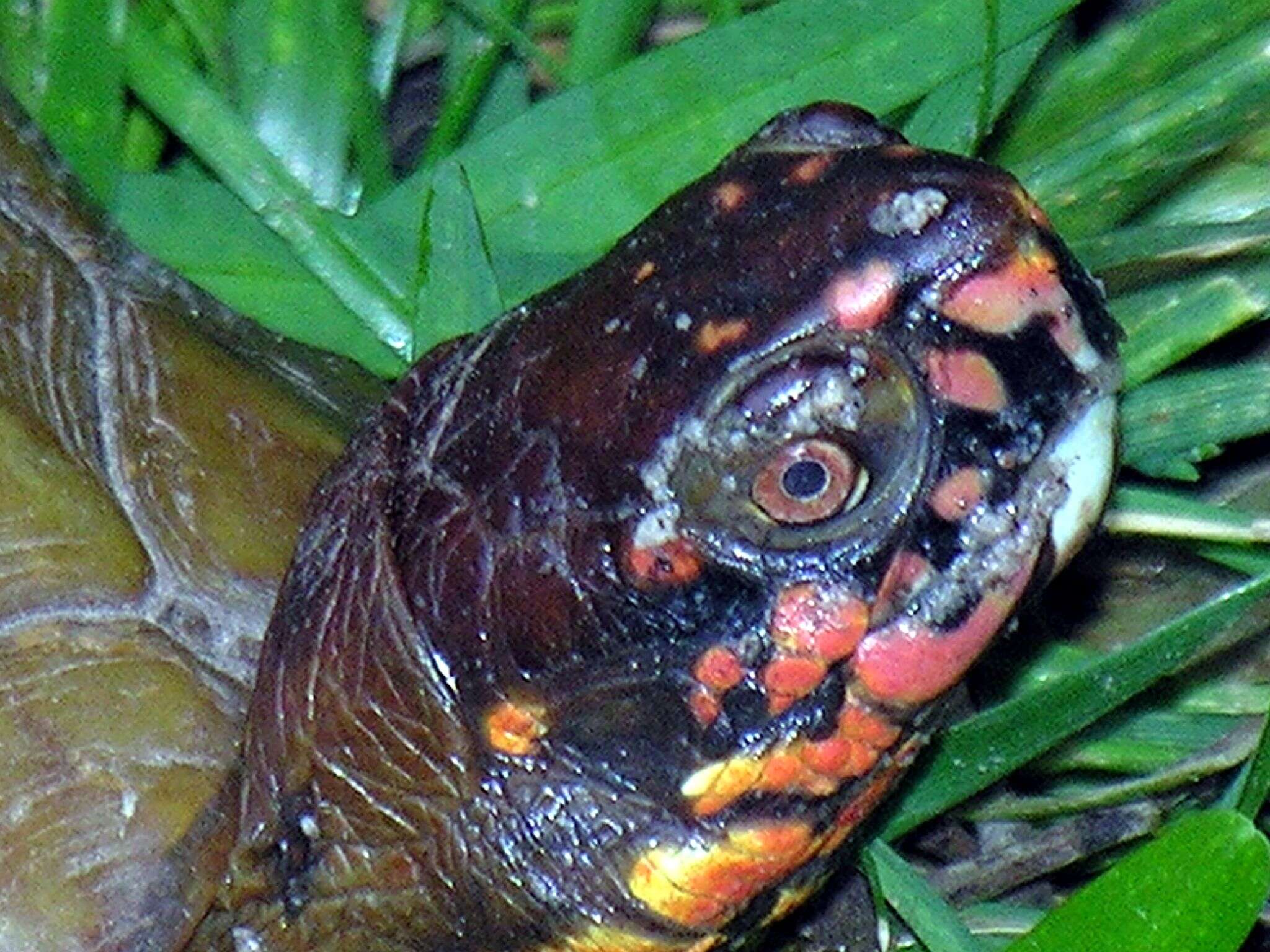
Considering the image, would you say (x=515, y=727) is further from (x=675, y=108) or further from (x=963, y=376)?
(x=675, y=108)

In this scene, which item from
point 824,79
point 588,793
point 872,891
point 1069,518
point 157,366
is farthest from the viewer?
point 824,79

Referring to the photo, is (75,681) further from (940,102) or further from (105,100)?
(940,102)

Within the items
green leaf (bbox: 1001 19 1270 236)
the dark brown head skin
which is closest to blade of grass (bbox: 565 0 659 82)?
green leaf (bbox: 1001 19 1270 236)

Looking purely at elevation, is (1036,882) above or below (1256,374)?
below

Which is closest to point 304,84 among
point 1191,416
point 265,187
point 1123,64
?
point 265,187

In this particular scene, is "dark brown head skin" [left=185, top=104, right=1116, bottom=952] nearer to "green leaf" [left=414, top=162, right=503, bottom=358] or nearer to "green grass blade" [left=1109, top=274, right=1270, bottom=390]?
"green leaf" [left=414, top=162, right=503, bottom=358]

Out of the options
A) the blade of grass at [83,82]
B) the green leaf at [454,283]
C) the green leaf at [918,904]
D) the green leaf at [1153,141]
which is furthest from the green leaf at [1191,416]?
the blade of grass at [83,82]

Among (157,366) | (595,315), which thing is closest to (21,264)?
(157,366)
